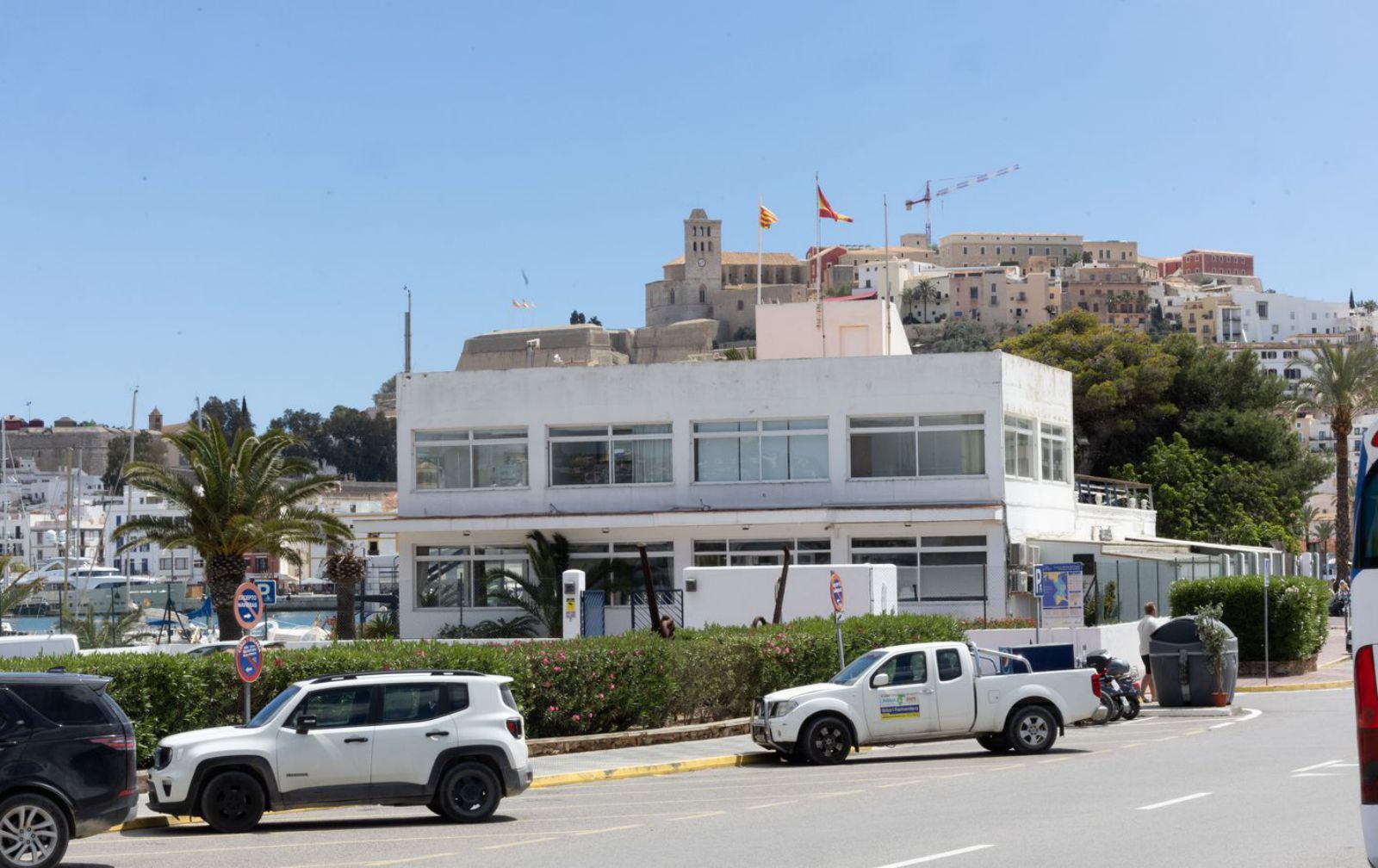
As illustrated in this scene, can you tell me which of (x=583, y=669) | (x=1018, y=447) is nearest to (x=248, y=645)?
(x=583, y=669)

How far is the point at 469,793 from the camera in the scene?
56.1ft

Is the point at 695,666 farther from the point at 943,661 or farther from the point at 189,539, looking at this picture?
the point at 189,539

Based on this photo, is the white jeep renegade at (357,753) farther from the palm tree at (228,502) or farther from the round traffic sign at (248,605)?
the palm tree at (228,502)

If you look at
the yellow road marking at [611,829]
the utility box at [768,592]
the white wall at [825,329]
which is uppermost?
the white wall at [825,329]

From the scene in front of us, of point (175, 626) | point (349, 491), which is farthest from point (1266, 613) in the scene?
point (349, 491)

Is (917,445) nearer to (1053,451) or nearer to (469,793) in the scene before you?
(1053,451)

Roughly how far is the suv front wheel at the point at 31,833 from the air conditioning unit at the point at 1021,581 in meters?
30.2

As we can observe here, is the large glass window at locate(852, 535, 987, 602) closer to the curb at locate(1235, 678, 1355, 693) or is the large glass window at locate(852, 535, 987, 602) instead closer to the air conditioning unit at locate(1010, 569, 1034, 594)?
the air conditioning unit at locate(1010, 569, 1034, 594)

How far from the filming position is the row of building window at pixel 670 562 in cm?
4106

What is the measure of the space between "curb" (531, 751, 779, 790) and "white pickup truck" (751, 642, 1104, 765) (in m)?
0.53

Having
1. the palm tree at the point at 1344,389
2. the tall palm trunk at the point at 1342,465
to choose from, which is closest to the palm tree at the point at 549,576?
the tall palm trunk at the point at 1342,465

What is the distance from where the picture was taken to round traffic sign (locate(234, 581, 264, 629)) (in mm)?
20672

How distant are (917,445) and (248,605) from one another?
77.7 ft

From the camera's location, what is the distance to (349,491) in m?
157
